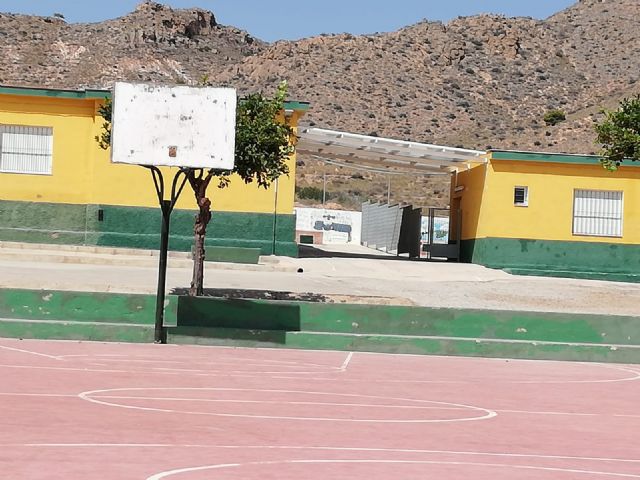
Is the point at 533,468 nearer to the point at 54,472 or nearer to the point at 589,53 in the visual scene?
the point at 54,472

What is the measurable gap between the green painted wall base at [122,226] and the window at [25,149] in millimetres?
1191

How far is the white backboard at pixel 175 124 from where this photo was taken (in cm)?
2172

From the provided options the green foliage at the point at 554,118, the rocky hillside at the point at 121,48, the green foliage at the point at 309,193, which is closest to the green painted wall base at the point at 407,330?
the green foliage at the point at 309,193

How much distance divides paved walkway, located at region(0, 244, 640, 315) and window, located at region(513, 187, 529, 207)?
10.6 ft

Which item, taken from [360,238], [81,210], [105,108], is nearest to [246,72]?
[360,238]

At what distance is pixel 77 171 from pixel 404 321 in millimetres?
16738

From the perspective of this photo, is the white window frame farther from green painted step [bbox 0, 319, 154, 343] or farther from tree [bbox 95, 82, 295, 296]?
green painted step [bbox 0, 319, 154, 343]

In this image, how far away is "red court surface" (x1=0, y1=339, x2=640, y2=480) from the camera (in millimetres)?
8586

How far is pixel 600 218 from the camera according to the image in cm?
4031

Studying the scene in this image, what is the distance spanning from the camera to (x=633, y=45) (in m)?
107

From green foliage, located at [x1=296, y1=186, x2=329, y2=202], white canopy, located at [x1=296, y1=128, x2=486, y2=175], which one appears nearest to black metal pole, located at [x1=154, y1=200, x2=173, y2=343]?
white canopy, located at [x1=296, y1=128, x2=486, y2=175]

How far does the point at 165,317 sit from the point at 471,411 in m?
10.8

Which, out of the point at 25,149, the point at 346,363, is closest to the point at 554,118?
the point at 25,149

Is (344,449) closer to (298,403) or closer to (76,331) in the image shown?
(298,403)
